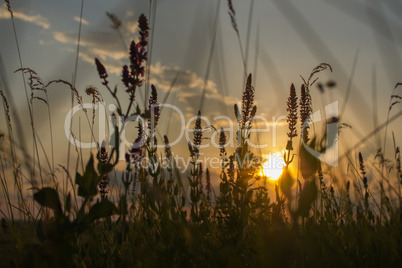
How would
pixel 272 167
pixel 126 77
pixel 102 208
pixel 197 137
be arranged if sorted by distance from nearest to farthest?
pixel 102 208 → pixel 126 77 → pixel 272 167 → pixel 197 137

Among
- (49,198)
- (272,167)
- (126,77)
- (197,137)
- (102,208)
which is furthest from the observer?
(197,137)

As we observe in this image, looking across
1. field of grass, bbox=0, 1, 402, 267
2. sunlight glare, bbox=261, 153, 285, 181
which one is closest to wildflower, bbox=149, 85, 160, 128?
field of grass, bbox=0, 1, 402, 267

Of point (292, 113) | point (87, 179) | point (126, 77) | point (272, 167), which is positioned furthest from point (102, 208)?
point (292, 113)

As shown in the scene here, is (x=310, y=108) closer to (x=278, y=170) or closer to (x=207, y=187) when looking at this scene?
(x=278, y=170)

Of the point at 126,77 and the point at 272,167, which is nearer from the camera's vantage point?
the point at 126,77

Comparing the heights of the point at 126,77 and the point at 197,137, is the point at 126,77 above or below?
below

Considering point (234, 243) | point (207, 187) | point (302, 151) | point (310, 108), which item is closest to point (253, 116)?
point (310, 108)

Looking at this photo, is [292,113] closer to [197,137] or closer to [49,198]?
[197,137]

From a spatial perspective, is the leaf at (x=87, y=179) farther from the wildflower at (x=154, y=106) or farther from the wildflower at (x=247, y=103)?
the wildflower at (x=247, y=103)

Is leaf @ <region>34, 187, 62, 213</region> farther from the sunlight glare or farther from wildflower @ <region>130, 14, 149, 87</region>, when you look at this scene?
→ the sunlight glare

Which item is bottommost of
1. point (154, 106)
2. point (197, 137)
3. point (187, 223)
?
point (187, 223)

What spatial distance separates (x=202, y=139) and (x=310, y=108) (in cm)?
136

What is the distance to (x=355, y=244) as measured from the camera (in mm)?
2025

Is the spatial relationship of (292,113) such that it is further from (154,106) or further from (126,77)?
(126,77)
